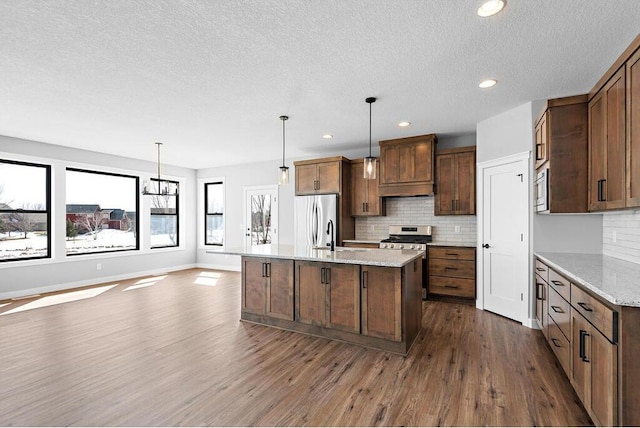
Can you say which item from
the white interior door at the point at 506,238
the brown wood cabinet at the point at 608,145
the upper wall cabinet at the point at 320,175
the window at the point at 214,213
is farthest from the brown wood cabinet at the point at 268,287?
the window at the point at 214,213

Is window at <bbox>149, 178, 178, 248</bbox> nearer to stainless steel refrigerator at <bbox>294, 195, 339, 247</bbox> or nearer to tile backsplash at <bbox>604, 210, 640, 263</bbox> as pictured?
stainless steel refrigerator at <bbox>294, 195, 339, 247</bbox>

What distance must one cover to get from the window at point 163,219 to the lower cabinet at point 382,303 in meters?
6.00

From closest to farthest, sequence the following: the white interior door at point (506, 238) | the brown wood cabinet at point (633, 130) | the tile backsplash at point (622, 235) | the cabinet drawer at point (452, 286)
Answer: the brown wood cabinet at point (633, 130) → the tile backsplash at point (622, 235) → the white interior door at point (506, 238) → the cabinet drawer at point (452, 286)

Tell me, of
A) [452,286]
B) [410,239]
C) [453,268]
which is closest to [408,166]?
[410,239]

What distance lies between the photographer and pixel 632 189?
216 centimetres

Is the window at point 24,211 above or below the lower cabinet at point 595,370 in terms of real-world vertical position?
above

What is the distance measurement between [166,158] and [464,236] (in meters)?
6.21

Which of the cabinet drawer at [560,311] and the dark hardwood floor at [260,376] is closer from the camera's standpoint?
the dark hardwood floor at [260,376]

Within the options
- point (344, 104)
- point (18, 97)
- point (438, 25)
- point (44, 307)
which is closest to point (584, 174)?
point (438, 25)

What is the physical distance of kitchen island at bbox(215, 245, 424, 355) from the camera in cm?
297

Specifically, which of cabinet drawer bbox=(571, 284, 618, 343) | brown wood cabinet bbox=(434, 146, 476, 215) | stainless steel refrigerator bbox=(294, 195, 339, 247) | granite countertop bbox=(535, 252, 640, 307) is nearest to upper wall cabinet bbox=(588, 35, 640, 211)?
granite countertop bbox=(535, 252, 640, 307)

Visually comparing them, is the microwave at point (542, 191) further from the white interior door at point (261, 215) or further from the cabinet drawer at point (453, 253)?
the white interior door at point (261, 215)

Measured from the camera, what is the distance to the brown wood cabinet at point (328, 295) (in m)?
3.16

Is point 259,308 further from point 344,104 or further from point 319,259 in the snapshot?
point 344,104
